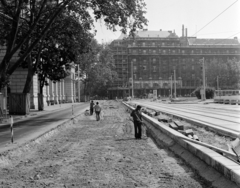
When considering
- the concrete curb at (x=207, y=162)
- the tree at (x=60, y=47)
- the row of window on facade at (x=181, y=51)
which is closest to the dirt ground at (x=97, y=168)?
the concrete curb at (x=207, y=162)

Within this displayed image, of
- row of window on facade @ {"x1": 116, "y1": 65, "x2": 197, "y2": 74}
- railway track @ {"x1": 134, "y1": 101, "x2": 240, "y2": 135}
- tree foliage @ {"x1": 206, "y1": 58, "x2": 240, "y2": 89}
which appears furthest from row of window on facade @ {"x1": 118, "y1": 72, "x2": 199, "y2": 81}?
railway track @ {"x1": 134, "y1": 101, "x2": 240, "y2": 135}

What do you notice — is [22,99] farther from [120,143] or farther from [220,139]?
[220,139]

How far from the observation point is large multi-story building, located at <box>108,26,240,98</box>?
11406 centimetres

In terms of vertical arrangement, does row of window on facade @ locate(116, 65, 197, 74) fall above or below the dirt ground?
above

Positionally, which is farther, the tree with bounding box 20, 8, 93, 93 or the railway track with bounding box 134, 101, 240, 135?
the tree with bounding box 20, 8, 93, 93

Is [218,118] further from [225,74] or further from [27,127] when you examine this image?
[225,74]

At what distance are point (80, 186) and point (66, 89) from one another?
7136 centimetres

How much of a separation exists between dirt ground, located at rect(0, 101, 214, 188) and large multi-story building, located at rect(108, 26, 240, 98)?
103 metres

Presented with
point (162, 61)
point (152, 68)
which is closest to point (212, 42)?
point (162, 61)

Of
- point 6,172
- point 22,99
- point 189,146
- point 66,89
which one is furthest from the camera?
point 66,89

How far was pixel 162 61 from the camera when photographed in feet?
384

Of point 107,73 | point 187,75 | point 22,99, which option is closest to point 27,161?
point 22,99

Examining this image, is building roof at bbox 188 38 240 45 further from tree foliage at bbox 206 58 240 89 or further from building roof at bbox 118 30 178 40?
tree foliage at bbox 206 58 240 89

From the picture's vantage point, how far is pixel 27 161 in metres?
8.58
